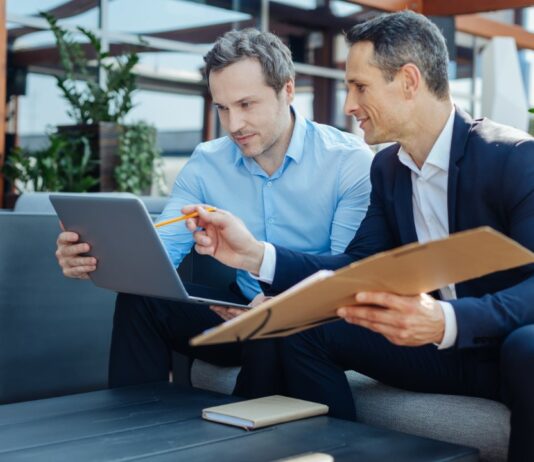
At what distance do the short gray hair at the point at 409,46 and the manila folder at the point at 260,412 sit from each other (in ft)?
2.85

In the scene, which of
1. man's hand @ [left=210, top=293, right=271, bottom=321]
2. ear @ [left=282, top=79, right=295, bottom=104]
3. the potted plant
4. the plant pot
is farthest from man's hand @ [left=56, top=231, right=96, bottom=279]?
the plant pot

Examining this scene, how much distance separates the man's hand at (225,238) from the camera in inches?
80.0

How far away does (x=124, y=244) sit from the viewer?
2139 mm

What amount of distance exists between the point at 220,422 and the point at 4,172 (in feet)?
15.1

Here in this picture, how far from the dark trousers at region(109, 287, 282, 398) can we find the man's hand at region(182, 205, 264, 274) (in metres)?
0.23

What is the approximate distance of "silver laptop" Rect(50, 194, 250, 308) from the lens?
2037 millimetres

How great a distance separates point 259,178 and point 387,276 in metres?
1.35

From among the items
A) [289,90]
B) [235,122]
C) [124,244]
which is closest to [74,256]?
[124,244]

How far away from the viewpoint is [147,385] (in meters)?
2.07

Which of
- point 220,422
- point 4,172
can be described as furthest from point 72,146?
point 220,422

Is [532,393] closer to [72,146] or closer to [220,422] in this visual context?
[220,422]

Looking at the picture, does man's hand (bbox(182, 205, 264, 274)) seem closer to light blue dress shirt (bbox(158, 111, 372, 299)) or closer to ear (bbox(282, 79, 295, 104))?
light blue dress shirt (bbox(158, 111, 372, 299))

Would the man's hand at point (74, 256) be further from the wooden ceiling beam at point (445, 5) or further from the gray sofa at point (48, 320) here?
the wooden ceiling beam at point (445, 5)

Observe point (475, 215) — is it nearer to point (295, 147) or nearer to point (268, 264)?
point (268, 264)
